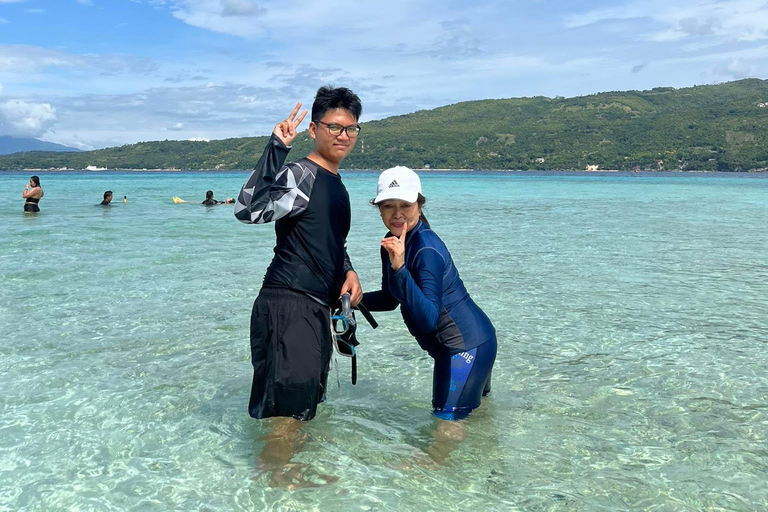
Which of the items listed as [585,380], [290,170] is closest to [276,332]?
[290,170]

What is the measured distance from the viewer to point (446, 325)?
3.98m

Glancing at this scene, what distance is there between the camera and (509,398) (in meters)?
5.49

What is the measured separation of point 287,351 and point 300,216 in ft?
2.51

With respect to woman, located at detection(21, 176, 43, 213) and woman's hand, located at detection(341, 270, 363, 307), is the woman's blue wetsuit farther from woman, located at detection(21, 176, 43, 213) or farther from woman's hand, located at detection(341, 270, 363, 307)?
woman, located at detection(21, 176, 43, 213)

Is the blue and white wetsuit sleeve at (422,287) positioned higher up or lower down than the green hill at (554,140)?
lower down

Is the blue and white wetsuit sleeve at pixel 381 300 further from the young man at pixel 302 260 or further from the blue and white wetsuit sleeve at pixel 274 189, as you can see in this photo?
the blue and white wetsuit sleeve at pixel 274 189

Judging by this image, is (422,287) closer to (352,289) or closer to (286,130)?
(352,289)

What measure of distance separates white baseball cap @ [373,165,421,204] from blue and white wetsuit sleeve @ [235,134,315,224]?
411 mm

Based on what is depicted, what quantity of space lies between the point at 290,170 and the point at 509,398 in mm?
2998

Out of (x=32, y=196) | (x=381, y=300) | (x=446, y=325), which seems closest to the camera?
(x=446, y=325)

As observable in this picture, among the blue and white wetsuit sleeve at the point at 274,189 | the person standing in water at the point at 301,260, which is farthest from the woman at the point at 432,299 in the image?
the blue and white wetsuit sleeve at the point at 274,189

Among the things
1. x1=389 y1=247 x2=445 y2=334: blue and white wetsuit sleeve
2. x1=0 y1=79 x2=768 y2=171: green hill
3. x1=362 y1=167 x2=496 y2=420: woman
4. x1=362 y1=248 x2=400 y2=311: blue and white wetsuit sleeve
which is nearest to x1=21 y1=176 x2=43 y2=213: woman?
x1=362 y1=248 x2=400 y2=311: blue and white wetsuit sleeve

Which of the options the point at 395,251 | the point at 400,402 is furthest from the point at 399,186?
the point at 400,402

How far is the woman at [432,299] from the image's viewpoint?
3.61 metres
